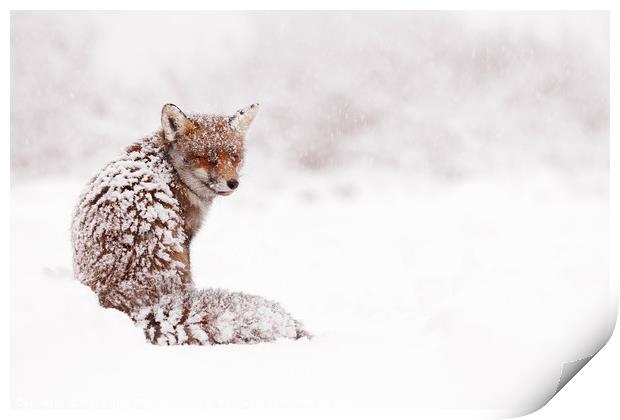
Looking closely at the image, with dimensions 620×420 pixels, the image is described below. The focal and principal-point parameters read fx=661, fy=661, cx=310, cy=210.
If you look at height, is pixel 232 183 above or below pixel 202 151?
below

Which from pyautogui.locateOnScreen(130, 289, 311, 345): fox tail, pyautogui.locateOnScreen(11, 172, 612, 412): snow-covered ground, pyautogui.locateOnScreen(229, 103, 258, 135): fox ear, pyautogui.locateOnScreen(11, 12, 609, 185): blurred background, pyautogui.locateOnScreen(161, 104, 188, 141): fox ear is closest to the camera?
pyautogui.locateOnScreen(130, 289, 311, 345): fox tail

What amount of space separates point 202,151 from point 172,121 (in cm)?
24

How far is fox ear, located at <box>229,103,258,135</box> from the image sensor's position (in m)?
3.97

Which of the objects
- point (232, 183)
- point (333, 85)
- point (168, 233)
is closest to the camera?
point (168, 233)

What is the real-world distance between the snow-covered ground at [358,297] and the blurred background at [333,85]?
0.73 ft

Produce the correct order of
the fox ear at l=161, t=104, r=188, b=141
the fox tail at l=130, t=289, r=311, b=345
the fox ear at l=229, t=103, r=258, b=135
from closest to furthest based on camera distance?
the fox tail at l=130, t=289, r=311, b=345, the fox ear at l=161, t=104, r=188, b=141, the fox ear at l=229, t=103, r=258, b=135

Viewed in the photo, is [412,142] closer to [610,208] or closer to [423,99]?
[423,99]

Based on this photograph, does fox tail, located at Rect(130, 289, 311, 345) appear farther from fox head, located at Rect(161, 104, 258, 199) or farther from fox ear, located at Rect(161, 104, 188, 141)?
fox ear, located at Rect(161, 104, 188, 141)

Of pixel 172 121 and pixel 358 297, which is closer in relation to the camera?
pixel 172 121

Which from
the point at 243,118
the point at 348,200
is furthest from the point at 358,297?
the point at 243,118

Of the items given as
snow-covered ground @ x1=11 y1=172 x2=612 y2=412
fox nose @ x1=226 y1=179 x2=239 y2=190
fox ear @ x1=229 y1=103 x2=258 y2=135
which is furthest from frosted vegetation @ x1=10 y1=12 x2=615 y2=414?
fox nose @ x1=226 y1=179 x2=239 y2=190

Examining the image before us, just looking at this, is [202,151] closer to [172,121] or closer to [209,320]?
[172,121]

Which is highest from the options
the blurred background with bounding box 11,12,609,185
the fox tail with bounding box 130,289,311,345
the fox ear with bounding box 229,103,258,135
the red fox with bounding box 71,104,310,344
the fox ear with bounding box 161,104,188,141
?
the blurred background with bounding box 11,12,609,185

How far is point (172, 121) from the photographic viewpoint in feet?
12.5
